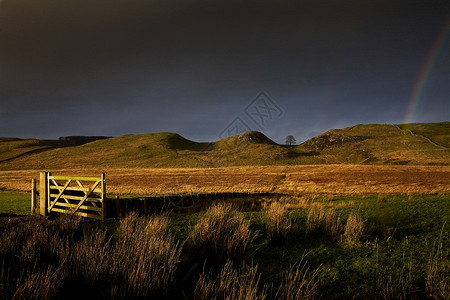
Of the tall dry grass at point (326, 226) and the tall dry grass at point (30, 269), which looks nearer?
the tall dry grass at point (30, 269)

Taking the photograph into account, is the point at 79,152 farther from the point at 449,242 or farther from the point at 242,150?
the point at 449,242

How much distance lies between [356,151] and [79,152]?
13127cm

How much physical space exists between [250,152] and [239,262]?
111m

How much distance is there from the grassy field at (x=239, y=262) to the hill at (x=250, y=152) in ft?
284

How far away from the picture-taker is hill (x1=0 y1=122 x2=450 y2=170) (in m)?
94.4

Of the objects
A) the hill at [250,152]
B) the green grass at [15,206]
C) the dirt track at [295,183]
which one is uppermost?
the hill at [250,152]

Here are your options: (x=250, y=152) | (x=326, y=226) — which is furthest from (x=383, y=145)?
(x=326, y=226)

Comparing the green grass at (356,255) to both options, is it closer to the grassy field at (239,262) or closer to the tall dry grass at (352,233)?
→ the grassy field at (239,262)

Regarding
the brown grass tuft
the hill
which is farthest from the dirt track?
the hill

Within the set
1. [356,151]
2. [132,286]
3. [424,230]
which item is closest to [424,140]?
[356,151]

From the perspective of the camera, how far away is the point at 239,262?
523 cm

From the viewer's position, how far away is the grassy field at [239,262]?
348 cm

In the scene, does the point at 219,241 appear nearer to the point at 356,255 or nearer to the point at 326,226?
the point at 356,255

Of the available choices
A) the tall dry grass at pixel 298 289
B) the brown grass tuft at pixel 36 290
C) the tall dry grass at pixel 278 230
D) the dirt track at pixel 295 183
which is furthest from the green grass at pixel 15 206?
the tall dry grass at pixel 298 289
